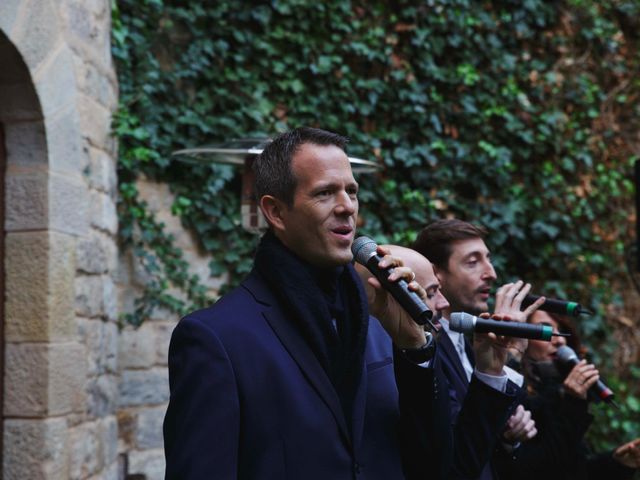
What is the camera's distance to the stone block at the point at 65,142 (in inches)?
151

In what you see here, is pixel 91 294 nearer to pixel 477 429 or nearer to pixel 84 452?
pixel 84 452

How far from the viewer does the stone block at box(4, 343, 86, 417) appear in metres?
3.68

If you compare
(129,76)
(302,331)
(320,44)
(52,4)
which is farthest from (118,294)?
(302,331)

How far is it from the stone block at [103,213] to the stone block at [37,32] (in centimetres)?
82

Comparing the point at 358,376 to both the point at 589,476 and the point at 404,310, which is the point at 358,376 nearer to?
the point at 404,310

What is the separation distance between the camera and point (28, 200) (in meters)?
3.79

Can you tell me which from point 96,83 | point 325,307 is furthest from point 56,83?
point 325,307

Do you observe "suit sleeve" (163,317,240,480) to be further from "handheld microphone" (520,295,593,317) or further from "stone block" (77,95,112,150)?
"stone block" (77,95,112,150)

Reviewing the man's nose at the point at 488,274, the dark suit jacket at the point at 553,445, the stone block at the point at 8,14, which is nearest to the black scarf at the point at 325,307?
the man's nose at the point at 488,274

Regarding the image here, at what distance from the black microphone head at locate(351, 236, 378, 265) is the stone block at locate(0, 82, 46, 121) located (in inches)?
83.5

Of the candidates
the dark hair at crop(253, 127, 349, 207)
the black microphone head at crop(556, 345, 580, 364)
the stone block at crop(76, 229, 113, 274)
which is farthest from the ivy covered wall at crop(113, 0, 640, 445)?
the dark hair at crop(253, 127, 349, 207)

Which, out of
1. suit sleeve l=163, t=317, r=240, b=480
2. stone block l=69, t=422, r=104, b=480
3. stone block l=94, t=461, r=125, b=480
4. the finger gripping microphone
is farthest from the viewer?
stone block l=94, t=461, r=125, b=480

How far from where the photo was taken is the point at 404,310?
2.03 meters

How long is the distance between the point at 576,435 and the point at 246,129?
2919 millimetres
